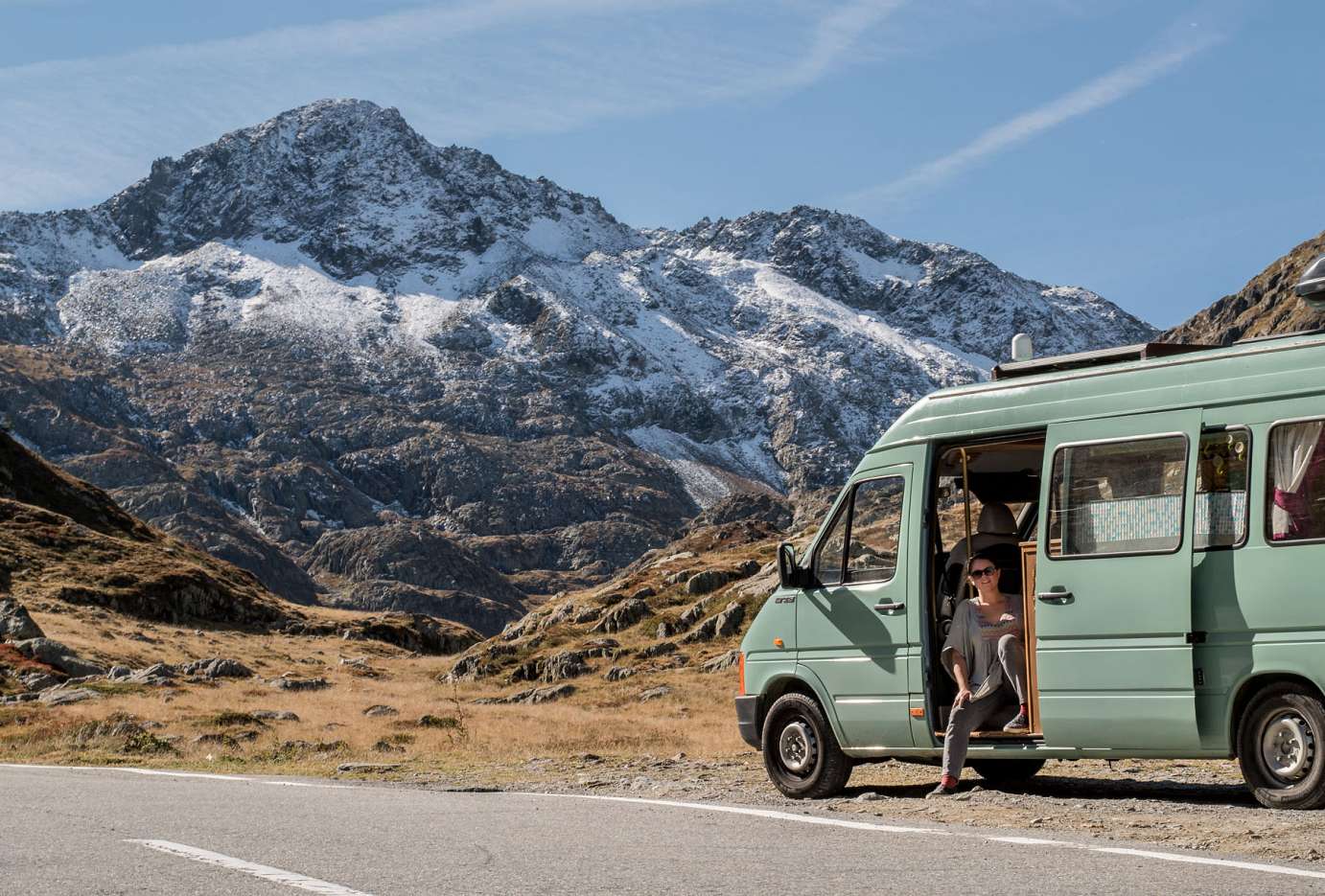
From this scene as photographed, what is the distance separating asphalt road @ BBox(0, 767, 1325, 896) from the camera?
7852 mm

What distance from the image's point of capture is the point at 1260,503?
A: 1095 centimetres

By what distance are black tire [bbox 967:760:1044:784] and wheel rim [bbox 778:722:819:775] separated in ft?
6.00

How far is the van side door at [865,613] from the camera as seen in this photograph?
1303cm

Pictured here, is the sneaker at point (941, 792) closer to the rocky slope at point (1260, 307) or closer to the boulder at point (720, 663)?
the boulder at point (720, 663)

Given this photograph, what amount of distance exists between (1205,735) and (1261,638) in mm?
878

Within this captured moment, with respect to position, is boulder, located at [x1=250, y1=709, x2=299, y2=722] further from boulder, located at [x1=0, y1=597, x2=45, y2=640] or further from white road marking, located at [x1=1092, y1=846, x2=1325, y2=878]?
white road marking, located at [x1=1092, y1=846, x2=1325, y2=878]

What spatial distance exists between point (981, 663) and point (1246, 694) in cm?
223

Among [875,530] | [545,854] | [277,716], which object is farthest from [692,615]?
[545,854]

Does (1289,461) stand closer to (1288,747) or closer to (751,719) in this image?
(1288,747)

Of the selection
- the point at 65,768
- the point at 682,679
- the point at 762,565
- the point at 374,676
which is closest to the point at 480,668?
the point at 374,676

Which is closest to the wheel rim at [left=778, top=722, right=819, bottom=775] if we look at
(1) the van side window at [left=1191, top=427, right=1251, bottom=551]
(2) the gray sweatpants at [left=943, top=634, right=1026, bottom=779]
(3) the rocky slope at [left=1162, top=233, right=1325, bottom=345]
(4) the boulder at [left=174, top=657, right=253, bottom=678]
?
(2) the gray sweatpants at [left=943, top=634, right=1026, bottom=779]

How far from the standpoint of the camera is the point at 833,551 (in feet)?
45.3

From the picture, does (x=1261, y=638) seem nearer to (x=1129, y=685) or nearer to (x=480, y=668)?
(x=1129, y=685)

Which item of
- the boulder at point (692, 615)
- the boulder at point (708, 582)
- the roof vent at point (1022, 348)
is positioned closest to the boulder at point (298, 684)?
the boulder at point (692, 615)
